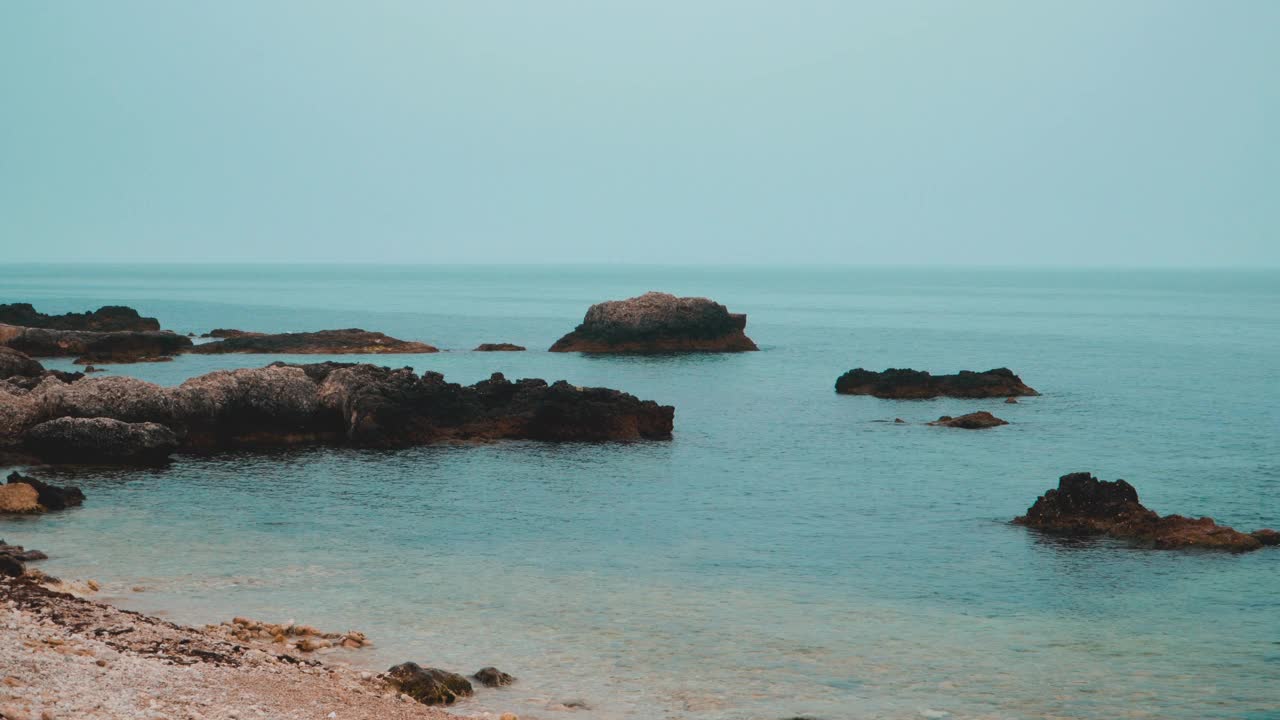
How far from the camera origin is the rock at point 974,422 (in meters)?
45.4

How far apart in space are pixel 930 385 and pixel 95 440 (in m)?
34.3

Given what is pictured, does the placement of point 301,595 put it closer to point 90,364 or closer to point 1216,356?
point 90,364

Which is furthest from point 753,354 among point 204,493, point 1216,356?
point 204,493

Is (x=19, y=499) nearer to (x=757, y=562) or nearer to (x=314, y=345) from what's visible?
(x=757, y=562)

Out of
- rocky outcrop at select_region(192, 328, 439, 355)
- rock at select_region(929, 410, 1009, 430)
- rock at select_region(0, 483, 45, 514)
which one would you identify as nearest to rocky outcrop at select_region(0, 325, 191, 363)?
rocky outcrop at select_region(192, 328, 439, 355)

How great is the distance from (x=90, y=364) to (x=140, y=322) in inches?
891

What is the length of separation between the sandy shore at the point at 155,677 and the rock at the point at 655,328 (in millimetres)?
61126

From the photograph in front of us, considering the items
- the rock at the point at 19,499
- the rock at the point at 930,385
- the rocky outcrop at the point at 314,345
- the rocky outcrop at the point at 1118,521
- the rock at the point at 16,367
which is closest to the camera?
the rocky outcrop at the point at 1118,521

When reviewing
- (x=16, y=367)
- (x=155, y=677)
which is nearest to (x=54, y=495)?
(x=155, y=677)

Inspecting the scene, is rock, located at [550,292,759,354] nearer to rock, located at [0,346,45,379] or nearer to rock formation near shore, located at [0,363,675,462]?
rock formation near shore, located at [0,363,675,462]

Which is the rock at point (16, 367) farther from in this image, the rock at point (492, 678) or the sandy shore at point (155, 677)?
the rock at point (492, 678)

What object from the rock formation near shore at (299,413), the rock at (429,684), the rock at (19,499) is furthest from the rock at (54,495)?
the rock at (429,684)

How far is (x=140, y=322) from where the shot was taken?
8706 cm

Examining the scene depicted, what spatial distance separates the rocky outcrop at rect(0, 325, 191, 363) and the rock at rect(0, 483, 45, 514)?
41129 mm
